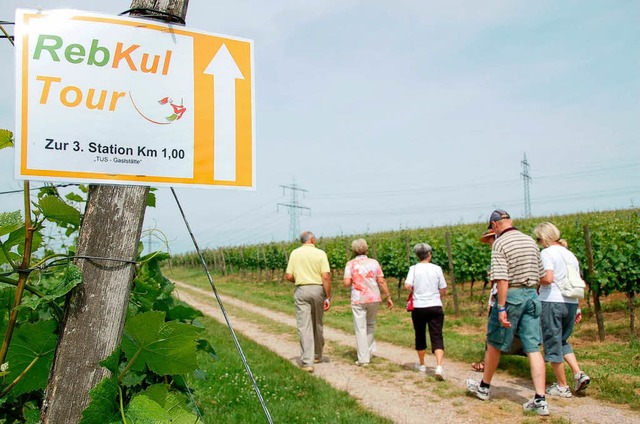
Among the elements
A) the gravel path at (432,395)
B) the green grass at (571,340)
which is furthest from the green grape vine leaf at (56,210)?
the gravel path at (432,395)

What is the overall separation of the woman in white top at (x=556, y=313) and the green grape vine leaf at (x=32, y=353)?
202 inches

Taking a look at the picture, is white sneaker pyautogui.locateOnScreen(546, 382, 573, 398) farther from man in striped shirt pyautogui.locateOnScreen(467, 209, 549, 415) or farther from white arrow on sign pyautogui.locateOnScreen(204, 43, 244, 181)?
white arrow on sign pyautogui.locateOnScreen(204, 43, 244, 181)

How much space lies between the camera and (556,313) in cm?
575

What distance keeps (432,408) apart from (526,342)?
120cm

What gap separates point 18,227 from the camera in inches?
54.3

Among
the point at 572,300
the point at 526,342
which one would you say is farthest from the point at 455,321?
the point at 526,342

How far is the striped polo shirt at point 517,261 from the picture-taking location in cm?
500

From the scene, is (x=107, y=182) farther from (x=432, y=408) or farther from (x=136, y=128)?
(x=432, y=408)

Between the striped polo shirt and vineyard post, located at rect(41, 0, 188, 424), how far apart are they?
4230mm

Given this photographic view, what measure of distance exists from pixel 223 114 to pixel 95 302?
656 mm

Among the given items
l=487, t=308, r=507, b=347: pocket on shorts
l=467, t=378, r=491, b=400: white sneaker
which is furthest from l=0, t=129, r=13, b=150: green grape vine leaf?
l=467, t=378, r=491, b=400: white sneaker

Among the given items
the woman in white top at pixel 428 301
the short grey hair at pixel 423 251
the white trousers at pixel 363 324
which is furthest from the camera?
the white trousers at pixel 363 324

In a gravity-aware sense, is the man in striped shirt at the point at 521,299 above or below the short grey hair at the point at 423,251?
below

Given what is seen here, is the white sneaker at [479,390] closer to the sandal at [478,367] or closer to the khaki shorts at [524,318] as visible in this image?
the khaki shorts at [524,318]
